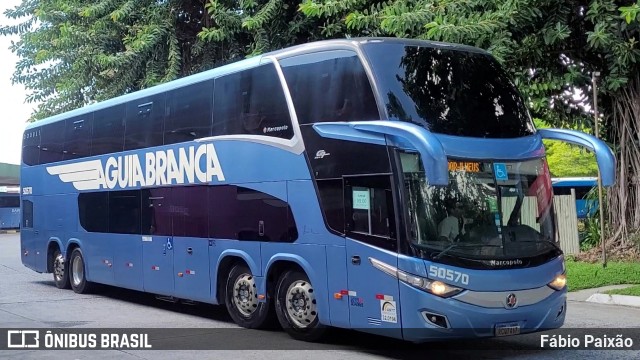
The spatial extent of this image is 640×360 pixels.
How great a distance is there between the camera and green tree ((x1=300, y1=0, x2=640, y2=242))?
573 inches

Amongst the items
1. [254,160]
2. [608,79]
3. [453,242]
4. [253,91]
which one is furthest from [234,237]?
[608,79]

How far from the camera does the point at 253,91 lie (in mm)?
11094

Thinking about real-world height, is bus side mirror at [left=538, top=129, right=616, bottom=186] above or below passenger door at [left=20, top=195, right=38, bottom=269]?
above

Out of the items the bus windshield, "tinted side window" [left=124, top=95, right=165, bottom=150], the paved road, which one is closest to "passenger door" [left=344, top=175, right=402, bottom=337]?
the bus windshield

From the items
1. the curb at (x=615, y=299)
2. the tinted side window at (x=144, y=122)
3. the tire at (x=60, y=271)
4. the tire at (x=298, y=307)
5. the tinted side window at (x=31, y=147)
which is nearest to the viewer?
the tire at (x=298, y=307)

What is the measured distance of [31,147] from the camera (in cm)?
1850

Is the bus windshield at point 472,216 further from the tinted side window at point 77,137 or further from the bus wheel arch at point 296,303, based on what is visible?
the tinted side window at point 77,137

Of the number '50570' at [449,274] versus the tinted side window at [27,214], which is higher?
the tinted side window at [27,214]

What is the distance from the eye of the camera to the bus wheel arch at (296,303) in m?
9.85

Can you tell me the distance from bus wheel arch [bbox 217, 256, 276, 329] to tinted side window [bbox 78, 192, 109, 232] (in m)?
4.30

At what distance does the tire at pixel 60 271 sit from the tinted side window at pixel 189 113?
5.55 metres


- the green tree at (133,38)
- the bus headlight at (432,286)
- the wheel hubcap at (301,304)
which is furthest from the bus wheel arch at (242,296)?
the green tree at (133,38)

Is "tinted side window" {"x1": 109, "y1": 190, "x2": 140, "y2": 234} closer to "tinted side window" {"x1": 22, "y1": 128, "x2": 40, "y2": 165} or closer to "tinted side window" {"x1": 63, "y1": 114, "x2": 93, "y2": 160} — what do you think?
"tinted side window" {"x1": 63, "y1": 114, "x2": 93, "y2": 160}

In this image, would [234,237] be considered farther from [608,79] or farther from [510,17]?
[608,79]
